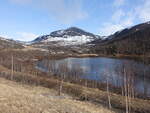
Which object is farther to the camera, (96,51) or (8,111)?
(96,51)

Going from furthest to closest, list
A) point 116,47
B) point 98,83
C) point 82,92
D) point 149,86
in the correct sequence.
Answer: point 116,47, point 98,83, point 149,86, point 82,92

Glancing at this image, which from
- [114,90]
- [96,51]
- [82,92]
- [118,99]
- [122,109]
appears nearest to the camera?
[122,109]

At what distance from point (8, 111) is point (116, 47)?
6553 inches

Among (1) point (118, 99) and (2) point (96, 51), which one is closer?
(1) point (118, 99)

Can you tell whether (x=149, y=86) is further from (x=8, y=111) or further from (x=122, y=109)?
(x=8, y=111)

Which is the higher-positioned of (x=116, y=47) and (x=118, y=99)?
(x=116, y=47)

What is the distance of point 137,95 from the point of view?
3772cm

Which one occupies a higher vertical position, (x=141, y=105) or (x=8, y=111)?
(x=8, y=111)

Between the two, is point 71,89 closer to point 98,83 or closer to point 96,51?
point 98,83

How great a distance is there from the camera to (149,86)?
150 feet

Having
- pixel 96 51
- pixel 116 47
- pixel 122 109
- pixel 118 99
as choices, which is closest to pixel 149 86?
pixel 118 99

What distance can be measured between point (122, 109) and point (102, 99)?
5215 mm

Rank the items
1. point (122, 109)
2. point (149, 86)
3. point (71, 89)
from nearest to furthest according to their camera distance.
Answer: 1. point (122, 109)
2. point (71, 89)
3. point (149, 86)

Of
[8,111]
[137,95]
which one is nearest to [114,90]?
[137,95]
